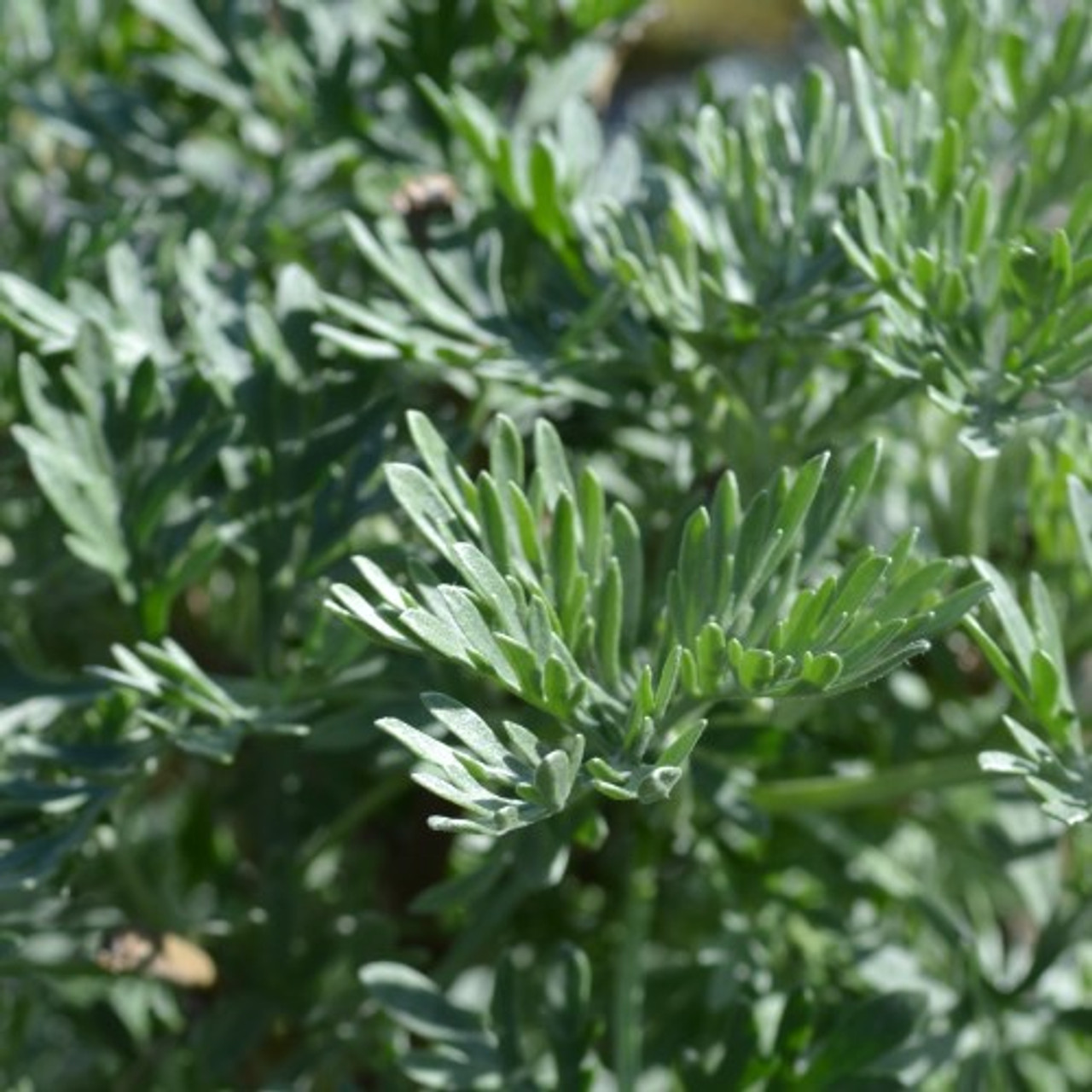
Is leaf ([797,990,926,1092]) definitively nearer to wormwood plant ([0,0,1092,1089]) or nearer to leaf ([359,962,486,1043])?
wormwood plant ([0,0,1092,1089])

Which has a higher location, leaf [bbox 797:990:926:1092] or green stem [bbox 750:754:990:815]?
green stem [bbox 750:754:990:815]

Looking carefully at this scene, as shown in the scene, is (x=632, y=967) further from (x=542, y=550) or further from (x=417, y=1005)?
(x=542, y=550)

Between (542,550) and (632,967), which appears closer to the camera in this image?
(542,550)

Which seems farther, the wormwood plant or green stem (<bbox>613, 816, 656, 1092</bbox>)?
green stem (<bbox>613, 816, 656, 1092</bbox>)

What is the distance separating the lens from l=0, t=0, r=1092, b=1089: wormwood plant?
0.58m

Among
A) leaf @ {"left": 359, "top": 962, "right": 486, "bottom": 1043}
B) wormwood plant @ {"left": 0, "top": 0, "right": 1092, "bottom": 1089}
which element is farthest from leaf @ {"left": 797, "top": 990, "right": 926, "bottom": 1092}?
leaf @ {"left": 359, "top": 962, "right": 486, "bottom": 1043}

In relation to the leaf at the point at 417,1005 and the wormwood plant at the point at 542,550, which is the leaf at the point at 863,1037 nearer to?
the wormwood plant at the point at 542,550

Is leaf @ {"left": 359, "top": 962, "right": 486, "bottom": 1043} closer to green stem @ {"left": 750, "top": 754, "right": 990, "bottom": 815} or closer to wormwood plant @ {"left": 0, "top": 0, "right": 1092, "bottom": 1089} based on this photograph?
wormwood plant @ {"left": 0, "top": 0, "right": 1092, "bottom": 1089}

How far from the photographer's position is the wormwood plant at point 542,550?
58cm

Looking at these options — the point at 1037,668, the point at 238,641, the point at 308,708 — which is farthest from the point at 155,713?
the point at 1037,668

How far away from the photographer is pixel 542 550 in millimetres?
574

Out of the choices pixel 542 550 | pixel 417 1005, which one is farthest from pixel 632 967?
pixel 542 550

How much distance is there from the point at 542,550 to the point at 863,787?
0.76 feet

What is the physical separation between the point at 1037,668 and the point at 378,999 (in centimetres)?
26
